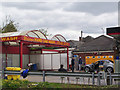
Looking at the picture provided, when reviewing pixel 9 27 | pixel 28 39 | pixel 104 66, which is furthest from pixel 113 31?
pixel 9 27

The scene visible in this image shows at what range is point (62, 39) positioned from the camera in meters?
28.3

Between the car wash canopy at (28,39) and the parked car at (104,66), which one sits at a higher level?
the car wash canopy at (28,39)

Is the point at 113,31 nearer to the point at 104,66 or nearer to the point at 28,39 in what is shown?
the point at 28,39

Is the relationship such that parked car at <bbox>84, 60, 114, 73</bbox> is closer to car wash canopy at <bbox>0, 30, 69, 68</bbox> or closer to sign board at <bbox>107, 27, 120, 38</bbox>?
car wash canopy at <bbox>0, 30, 69, 68</bbox>

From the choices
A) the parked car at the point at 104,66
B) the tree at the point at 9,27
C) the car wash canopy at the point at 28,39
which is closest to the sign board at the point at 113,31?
the car wash canopy at the point at 28,39

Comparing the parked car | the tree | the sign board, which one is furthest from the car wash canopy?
the tree

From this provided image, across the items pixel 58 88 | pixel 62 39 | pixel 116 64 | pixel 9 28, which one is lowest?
pixel 58 88

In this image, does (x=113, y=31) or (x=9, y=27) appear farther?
(x=9, y=27)

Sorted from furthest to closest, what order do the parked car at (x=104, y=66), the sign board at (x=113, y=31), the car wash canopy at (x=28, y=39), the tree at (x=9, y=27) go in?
the tree at (x=9, y=27) < the parked car at (x=104, y=66) < the car wash canopy at (x=28, y=39) < the sign board at (x=113, y=31)

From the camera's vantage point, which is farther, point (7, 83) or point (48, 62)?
point (48, 62)

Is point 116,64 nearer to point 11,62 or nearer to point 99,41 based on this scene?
point 11,62

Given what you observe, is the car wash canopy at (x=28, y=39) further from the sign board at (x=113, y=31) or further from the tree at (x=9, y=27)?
the tree at (x=9, y=27)

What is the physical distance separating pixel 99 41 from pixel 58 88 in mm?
43604

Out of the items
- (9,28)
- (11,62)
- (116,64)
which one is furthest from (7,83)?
(9,28)
